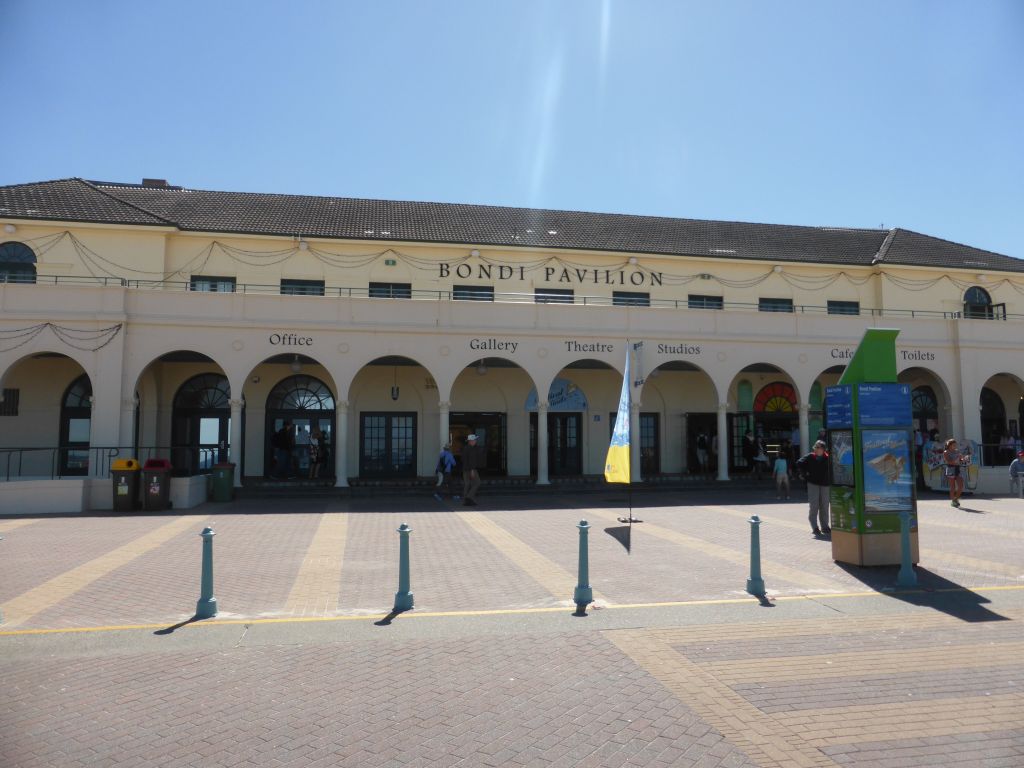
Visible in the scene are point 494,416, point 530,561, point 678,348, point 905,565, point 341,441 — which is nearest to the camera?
point 905,565

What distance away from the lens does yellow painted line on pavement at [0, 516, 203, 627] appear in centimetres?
783

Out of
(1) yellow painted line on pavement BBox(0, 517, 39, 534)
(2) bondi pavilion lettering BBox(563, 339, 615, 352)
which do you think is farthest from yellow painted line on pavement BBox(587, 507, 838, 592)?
(1) yellow painted line on pavement BBox(0, 517, 39, 534)

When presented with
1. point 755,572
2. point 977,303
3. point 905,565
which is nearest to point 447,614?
point 755,572

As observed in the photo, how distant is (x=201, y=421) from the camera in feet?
79.4

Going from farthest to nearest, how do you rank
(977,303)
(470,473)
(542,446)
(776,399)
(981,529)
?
(977,303) → (776,399) → (542,446) → (470,473) → (981,529)

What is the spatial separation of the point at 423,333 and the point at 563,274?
7556 mm

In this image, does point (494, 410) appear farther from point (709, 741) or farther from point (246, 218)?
point (709, 741)

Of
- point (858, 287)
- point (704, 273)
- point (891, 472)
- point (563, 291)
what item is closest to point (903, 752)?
point (891, 472)

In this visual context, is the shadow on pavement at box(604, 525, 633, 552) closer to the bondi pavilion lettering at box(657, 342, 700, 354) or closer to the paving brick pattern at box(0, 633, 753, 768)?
the paving brick pattern at box(0, 633, 753, 768)

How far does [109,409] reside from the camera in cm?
1975

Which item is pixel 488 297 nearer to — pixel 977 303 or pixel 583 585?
pixel 583 585

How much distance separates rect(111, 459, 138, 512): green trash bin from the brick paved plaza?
224 inches

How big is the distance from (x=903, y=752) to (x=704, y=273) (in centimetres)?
2542

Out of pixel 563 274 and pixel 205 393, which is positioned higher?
pixel 563 274
